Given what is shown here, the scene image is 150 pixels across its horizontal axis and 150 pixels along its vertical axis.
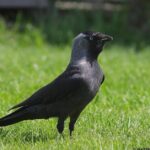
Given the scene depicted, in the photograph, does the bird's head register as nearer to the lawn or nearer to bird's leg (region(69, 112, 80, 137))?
bird's leg (region(69, 112, 80, 137))

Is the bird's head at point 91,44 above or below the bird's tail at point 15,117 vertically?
above

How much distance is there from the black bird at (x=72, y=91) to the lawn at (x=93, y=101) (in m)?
0.20

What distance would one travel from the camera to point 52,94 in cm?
577

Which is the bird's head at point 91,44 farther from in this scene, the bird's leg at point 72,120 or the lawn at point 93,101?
the lawn at point 93,101

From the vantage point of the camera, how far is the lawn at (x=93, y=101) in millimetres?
5555

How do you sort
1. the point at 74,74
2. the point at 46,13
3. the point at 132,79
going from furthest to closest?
the point at 46,13, the point at 132,79, the point at 74,74

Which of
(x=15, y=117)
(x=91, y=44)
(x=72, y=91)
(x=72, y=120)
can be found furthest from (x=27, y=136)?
(x=91, y=44)

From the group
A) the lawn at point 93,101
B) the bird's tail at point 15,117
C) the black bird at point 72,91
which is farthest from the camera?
the bird's tail at point 15,117

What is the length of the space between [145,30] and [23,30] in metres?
2.91

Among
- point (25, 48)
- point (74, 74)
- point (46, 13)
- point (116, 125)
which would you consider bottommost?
point (116, 125)

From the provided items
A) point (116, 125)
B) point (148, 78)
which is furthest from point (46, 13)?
point (116, 125)

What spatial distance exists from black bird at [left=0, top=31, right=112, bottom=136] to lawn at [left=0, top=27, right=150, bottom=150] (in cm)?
20

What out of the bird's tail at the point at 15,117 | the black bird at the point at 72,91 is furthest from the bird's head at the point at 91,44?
the bird's tail at the point at 15,117

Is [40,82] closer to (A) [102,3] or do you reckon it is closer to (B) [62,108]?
(B) [62,108]
